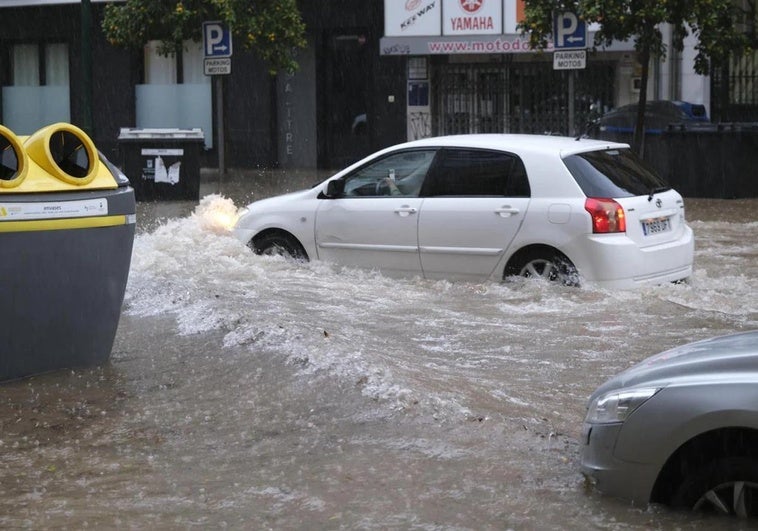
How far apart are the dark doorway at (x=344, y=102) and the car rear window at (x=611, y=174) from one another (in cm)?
1676

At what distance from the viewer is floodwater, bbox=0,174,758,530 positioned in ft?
17.6

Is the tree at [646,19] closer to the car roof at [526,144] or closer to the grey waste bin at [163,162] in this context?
the grey waste bin at [163,162]

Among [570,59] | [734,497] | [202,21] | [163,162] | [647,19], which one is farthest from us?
[202,21]

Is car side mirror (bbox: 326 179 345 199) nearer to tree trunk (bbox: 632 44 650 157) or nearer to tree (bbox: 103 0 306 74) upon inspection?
tree trunk (bbox: 632 44 650 157)

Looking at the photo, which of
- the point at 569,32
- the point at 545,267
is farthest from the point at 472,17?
the point at 545,267

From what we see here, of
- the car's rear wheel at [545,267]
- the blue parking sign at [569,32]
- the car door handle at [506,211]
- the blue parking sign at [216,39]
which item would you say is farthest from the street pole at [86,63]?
the car's rear wheel at [545,267]

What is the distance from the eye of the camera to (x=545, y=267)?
10039mm

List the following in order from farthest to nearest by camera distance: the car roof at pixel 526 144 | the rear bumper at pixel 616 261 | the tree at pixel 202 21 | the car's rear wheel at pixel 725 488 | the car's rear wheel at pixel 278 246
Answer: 1. the tree at pixel 202 21
2. the car's rear wheel at pixel 278 246
3. the car roof at pixel 526 144
4. the rear bumper at pixel 616 261
5. the car's rear wheel at pixel 725 488

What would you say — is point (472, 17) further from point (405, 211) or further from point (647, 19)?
point (405, 211)

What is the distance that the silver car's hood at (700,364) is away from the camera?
4.80m

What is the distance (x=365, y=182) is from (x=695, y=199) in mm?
9457

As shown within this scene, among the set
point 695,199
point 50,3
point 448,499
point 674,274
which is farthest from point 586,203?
point 50,3

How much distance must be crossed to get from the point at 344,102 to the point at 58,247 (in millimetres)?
20525

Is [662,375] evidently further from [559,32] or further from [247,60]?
[247,60]
